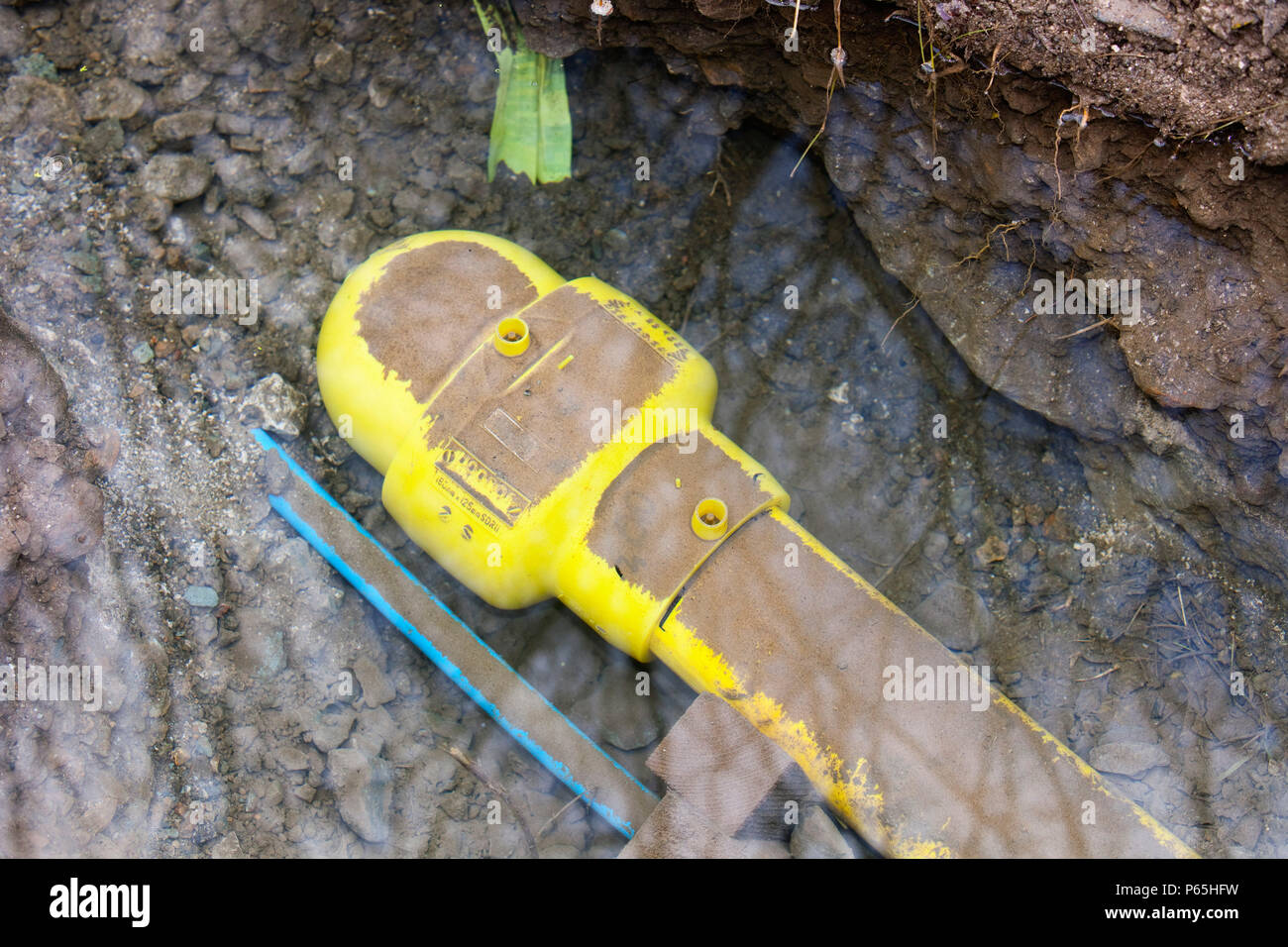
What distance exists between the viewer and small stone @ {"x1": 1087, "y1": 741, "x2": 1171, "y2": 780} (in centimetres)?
288

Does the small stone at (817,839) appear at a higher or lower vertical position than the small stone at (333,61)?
lower

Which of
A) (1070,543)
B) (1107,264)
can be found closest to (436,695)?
(1070,543)

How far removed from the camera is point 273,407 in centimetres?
315

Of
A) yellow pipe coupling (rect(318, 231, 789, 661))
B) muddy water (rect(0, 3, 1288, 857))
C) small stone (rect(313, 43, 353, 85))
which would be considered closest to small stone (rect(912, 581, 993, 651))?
muddy water (rect(0, 3, 1288, 857))

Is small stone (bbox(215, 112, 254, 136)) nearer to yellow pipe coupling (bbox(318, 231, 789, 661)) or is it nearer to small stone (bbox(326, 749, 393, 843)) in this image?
yellow pipe coupling (bbox(318, 231, 789, 661))

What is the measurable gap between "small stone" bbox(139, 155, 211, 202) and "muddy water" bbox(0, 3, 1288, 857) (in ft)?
0.04

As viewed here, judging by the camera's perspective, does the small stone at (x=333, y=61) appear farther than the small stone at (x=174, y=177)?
Yes

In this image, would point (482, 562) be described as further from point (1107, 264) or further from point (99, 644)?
point (1107, 264)

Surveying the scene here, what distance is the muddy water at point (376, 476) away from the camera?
2756 mm

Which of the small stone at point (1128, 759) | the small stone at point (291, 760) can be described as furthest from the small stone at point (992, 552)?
the small stone at point (291, 760)

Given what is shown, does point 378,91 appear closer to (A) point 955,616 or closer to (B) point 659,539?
(B) point 659,539

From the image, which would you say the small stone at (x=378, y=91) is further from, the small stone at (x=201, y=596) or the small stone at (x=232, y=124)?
the small stone at (x=201, y=596)

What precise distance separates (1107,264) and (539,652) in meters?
1.85

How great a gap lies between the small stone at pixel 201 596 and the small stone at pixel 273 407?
50 cm
